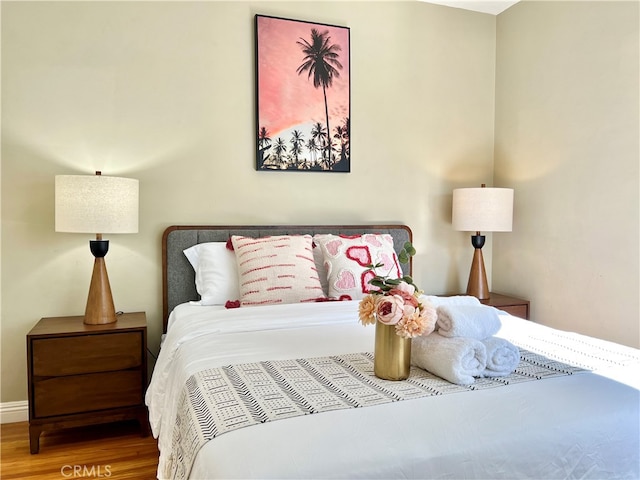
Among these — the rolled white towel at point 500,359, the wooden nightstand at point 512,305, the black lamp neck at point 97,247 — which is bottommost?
the wooden nightstand at point 512,305

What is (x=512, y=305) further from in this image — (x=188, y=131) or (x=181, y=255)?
(x=188, y=131)

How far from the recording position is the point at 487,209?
309 cm

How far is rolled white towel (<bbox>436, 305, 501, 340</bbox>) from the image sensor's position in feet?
4.77

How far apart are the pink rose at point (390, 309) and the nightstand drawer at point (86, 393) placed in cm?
162

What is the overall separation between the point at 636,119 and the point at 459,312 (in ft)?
6.14

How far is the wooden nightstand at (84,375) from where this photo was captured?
7.45 feet

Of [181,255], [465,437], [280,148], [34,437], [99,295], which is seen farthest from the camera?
[280,148]

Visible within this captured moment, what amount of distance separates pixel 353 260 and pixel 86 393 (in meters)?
1.57

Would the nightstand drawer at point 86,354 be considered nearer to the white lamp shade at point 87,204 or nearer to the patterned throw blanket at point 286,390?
the white lamp shade at point 87,204

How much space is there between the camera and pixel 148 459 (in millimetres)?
2230

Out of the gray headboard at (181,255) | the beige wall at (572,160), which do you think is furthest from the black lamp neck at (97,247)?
the beige wall at (572,160)

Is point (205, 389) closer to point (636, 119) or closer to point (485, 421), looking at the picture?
point (485, 421)

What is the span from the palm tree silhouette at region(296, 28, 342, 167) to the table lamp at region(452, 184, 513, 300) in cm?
101

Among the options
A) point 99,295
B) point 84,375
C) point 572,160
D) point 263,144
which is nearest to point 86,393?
point 84,375
